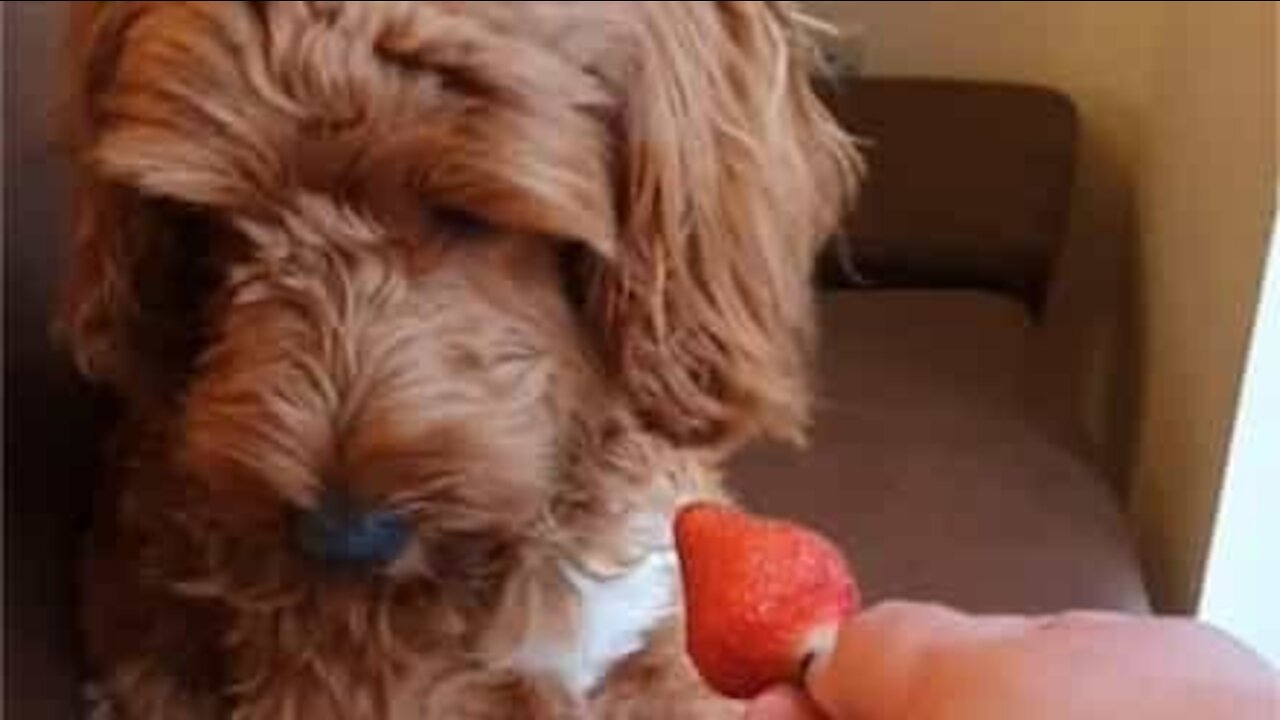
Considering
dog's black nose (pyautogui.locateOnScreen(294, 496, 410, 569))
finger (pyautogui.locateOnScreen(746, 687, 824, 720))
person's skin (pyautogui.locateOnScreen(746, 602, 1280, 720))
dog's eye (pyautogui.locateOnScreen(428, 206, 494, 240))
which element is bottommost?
finger (pyautogui.locateOnScreen(746, 687, 824, 720))

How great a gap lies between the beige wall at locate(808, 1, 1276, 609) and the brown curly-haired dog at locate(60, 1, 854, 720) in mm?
447

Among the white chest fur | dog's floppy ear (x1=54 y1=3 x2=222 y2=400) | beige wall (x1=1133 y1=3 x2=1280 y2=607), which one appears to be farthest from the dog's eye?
beige wall (x1=1133 y1=3 x2=1280 y2=607)

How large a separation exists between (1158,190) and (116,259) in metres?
1.00

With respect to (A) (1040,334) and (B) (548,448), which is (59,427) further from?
(A) (1040,334)

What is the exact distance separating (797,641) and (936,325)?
76cm

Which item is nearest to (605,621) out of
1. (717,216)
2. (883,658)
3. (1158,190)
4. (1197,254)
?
(717,216)

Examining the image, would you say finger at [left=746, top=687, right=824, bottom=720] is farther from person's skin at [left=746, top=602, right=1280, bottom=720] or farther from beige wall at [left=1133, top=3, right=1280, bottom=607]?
beige wall at [left=1133, top=3, right=1280, bottom=607]

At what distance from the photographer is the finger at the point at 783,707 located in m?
1.12

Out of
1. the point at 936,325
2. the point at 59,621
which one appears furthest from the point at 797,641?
the point at 936,325

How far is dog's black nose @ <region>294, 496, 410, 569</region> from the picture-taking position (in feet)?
3.92

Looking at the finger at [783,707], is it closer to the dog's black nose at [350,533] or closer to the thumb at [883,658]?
the thumb at [883,658]

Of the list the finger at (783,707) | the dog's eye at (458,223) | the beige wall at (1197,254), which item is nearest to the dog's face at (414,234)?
→ the dog's eye at (458,223)

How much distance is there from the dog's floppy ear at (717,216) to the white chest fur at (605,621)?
0.26 feet

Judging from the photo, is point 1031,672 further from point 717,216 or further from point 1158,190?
Result: point 1158,190
